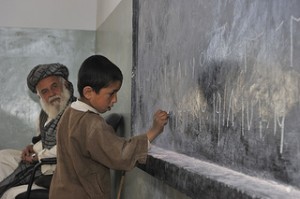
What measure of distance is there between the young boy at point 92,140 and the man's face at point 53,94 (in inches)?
59.7

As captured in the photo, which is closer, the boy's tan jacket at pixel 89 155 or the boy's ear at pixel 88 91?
the boy's tan jacket at pixel 89 155

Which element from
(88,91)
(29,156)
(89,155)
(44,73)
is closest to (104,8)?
(44,73)

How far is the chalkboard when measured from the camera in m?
1.14

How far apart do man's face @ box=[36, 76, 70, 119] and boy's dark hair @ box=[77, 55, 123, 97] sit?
1.61 meters

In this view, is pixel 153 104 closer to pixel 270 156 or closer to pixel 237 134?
pixel 237 134

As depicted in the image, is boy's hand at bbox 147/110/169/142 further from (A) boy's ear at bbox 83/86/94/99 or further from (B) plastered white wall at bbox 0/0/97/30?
(B) plastered white wall at bbox 0/0/97/30

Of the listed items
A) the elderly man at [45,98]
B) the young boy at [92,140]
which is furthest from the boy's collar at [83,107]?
the elderly man at [45,98]

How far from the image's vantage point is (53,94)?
370 centimetres

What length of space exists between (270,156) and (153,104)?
3.75 ft

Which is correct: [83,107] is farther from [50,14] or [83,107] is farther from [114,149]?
[50,14]

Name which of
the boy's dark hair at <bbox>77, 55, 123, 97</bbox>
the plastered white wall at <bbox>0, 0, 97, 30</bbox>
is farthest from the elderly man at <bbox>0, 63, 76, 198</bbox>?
A: the boy's dark hair at <bbox>77, 55, 123, 97</bbox>

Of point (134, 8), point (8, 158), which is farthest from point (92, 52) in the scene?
point (134, 8)

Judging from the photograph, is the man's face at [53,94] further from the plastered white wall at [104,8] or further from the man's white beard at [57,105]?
the plastered white wall at [104,8]

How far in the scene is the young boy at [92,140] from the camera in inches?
77.2
